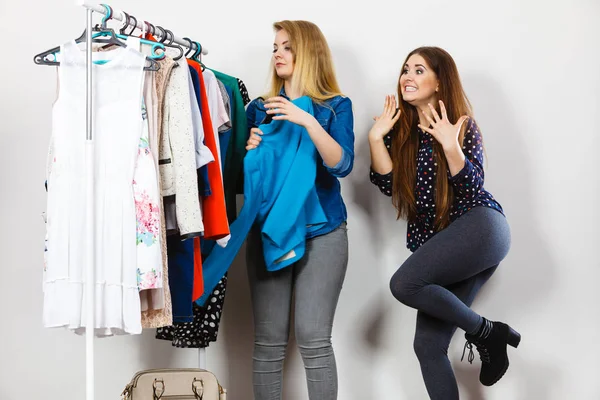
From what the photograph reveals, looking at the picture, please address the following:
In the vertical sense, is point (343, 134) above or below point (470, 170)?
above

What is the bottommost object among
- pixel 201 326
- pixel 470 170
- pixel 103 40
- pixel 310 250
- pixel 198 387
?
pixel 198 387

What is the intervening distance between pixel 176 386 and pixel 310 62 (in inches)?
50.9

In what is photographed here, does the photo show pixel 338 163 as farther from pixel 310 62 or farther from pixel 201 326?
pixel 201 326

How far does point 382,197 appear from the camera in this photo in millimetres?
3062

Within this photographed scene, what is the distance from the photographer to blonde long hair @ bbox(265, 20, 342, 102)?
102 inches

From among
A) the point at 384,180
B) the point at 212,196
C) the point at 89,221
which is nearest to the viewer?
the point at 89,221

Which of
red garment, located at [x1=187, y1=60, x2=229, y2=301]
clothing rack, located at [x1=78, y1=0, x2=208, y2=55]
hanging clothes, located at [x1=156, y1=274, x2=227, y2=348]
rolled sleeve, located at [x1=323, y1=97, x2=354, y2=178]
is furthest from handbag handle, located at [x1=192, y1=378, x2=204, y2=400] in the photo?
clothing rack, located at [x1=78, y1=0, x2=208, y2=55]

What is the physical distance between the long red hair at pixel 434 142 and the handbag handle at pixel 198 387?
1.01 meters

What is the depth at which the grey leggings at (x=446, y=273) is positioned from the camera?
8.01ft

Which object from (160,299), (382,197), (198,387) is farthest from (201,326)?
(382,197)

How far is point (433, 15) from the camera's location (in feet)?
9.90

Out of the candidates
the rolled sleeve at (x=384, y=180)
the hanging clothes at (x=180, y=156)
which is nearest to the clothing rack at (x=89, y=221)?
the hanging clothes at (x=180, y=156)

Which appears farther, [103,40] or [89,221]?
[103,40]

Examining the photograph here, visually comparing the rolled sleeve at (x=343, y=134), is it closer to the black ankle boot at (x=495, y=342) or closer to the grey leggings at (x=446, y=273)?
the grey leggings at (x=446, y=273)
